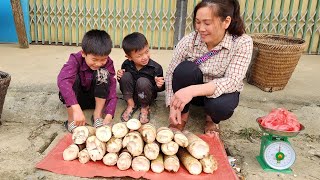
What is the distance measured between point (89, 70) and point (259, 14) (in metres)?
3.68

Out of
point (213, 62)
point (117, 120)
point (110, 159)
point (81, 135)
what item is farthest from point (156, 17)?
point (110, 159)

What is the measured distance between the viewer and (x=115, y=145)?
2658 millimetres

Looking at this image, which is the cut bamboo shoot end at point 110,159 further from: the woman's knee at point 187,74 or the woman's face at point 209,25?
the woman's face at point 209,25

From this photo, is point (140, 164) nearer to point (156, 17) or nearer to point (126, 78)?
point (126, 78)

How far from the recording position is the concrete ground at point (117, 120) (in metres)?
2.83

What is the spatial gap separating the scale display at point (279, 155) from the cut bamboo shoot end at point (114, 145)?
1.06 metres

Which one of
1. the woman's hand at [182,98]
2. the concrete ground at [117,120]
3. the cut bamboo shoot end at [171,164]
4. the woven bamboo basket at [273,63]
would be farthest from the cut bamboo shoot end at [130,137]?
the woven bamboo basket at [273,63]

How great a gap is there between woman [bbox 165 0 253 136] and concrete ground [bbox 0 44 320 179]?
37 cm

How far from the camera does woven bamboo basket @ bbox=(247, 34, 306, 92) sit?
4129 millimetres

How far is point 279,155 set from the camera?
2721 mm

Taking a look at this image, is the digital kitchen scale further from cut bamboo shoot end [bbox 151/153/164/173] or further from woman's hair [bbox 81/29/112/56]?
woman's hair [bbox 81/29/112/56]

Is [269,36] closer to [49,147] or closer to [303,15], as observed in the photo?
[303,15]

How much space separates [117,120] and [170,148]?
40.8 inches

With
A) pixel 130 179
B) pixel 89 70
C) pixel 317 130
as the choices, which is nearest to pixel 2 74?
pixel 89 70
